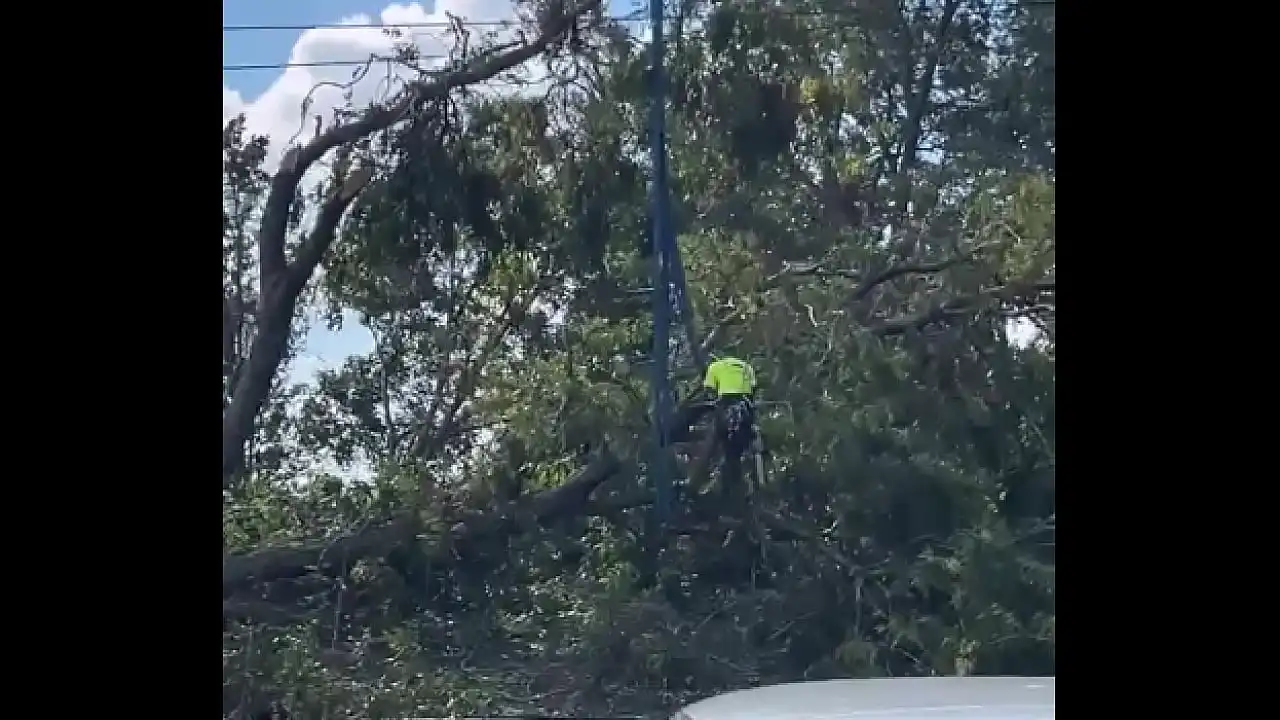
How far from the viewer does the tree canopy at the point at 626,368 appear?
470cm

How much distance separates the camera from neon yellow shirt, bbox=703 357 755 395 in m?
4.82

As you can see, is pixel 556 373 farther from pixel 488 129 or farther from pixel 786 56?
pixel 786 56

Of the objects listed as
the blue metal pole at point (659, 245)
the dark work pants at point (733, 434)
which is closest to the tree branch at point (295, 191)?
the blue metal pole at point (659, 245)

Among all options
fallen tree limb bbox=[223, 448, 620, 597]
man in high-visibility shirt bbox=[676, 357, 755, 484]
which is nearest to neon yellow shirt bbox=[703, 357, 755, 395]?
man in high-visibility shirt bbox=[676, 357, 755, 484]

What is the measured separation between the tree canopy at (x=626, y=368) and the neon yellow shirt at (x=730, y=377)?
39 millimetres

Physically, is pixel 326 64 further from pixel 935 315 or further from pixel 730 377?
pixel 935 315

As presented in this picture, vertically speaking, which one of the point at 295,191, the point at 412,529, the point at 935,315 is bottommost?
the point at 412,529

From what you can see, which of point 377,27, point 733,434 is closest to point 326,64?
point 377,27

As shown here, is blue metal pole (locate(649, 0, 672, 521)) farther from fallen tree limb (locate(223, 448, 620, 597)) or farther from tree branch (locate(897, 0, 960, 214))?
tree branch (locate(897, 0, 960, 214))

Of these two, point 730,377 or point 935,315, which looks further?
point 935,315

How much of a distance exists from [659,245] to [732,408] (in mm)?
657

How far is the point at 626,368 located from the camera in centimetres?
487

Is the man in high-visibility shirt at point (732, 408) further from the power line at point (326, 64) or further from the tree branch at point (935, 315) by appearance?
the power line at point (326, 64)

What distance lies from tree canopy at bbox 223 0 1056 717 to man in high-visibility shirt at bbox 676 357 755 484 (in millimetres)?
53
